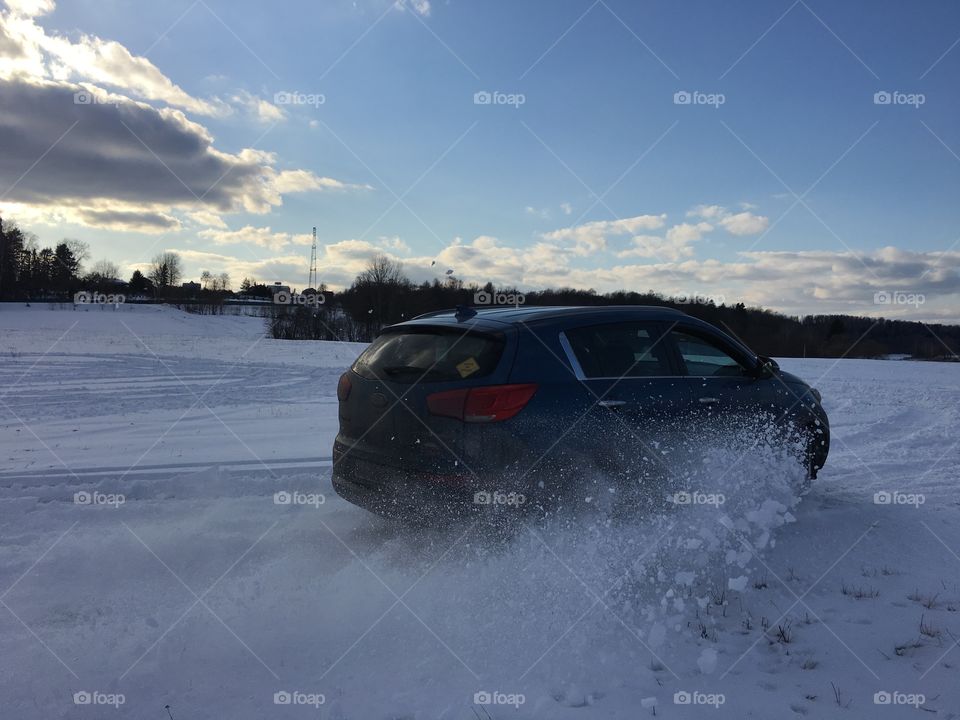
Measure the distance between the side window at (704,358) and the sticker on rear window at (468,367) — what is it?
178cm

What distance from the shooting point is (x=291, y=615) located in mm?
Result: 3496

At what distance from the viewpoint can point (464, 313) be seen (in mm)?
4336

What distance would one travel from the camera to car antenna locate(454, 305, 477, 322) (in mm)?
4270

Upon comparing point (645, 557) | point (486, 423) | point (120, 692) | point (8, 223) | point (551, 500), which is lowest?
point (120, 692)

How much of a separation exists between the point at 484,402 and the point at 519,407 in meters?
0.21

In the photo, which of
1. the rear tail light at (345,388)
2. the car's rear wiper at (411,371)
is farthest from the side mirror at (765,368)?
the rear tail light at (345,388)


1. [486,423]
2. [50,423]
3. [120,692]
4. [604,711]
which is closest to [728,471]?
[486,423]

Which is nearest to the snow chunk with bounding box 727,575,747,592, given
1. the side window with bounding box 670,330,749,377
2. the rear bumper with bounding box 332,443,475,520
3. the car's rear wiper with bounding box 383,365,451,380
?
the side window with bounding box 670,330,749,377

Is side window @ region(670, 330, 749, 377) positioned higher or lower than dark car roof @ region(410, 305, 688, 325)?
lower

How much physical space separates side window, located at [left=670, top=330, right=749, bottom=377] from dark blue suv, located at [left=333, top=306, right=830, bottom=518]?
1.1 inches

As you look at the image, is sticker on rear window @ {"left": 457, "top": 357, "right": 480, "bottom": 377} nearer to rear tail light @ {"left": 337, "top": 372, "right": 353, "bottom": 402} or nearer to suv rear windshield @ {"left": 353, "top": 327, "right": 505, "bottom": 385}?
suv rear windshield @ {"left": 353, "top": 327, "right": 505, "bottom": 385}

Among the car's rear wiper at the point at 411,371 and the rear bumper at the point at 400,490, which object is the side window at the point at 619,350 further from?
the rear bumper at the point at 400,490

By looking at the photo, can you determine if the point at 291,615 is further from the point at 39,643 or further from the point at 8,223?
the point at 8,223

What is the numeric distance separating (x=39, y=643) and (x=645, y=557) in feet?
10.8
